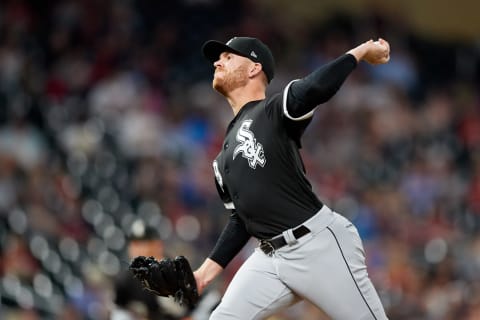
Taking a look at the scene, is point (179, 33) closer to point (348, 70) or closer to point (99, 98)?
point (99, 98)

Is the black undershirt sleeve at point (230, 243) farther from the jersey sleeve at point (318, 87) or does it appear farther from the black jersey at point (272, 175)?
the jersey sleeve at point (318, 87)

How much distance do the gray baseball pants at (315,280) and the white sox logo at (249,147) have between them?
31cm

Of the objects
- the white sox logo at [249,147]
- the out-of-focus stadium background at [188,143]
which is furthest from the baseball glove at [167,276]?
the out-of-focus stadium background at [188,143]

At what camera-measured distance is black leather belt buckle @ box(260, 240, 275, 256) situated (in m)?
4.21

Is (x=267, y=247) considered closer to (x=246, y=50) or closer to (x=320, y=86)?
(x=320, y=86)

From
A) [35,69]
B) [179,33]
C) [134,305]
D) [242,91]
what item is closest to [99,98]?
[35,69]

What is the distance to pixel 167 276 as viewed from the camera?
4.20 metres

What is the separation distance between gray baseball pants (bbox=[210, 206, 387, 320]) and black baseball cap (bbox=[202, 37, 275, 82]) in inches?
27.6

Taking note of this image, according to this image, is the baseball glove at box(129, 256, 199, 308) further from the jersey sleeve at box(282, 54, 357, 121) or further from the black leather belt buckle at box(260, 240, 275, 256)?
the jersey sleeve at box(282, 54, 357, 121)

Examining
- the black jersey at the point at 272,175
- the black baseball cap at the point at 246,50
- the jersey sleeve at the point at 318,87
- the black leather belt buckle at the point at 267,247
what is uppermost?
the black baseball cap at the point at 246,50

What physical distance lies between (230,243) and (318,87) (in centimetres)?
88

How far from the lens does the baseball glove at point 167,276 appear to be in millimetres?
4191

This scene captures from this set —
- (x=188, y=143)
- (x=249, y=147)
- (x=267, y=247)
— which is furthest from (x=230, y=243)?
(x=188, y=143)

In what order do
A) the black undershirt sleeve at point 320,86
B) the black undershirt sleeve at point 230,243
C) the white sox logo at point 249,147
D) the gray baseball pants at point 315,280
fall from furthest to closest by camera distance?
the black undershirt sleeve at point 230,243, the white sox logo at point 249,147, the gray baseball pants at point 315,280, the black undershirt sleeve at point 320,86
